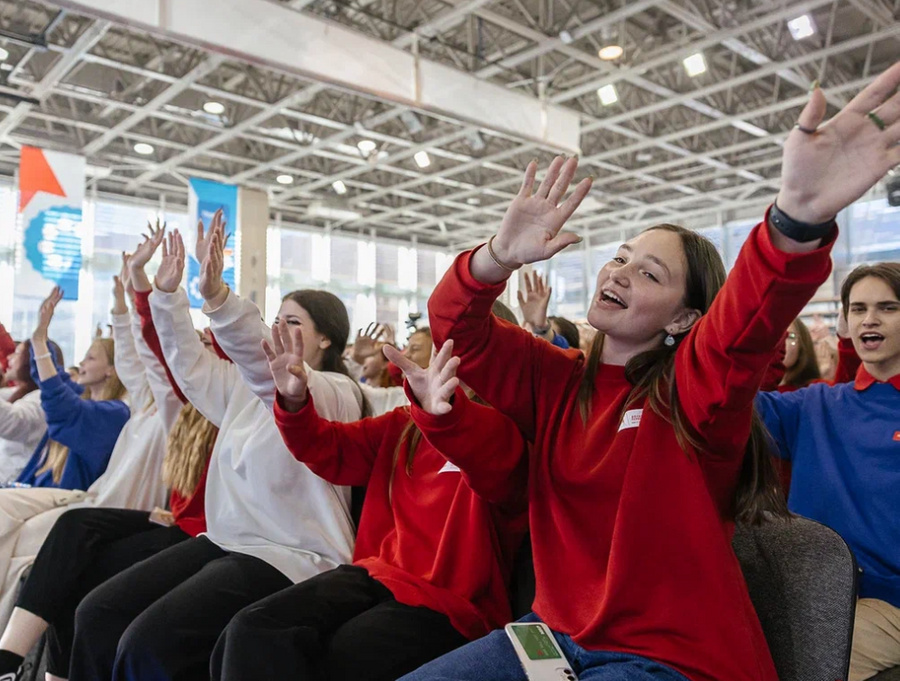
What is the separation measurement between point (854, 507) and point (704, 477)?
80 centimetres

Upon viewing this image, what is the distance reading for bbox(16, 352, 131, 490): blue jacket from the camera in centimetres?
295

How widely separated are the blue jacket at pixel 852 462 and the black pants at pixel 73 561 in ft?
6.47

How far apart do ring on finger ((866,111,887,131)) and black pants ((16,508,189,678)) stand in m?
2.34

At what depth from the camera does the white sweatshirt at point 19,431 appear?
134 inches

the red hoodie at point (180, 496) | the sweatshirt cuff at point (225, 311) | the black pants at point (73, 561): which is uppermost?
the sweatshirt cuff at point (225, 311)

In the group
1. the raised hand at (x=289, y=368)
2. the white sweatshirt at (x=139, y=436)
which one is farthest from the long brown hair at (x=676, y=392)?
the white sweatshirt at (x=139, y=436)

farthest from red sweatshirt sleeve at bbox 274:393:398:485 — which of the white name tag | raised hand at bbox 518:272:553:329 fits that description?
the white name tag

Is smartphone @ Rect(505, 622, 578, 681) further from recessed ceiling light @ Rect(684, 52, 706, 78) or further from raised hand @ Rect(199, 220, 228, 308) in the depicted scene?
recessed ceiling light @ Rect(684, 52, 706, 78)

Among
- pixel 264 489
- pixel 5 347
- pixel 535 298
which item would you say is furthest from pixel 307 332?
pixel 5 347

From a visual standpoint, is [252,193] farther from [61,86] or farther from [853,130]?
[853,130]

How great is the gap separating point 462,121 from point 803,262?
6244 mm

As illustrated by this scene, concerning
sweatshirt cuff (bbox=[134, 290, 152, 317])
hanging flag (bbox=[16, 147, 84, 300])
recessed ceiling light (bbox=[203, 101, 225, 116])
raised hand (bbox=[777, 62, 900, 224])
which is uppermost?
recessed ceiling light (bbox=[203, 101, 225, 116])

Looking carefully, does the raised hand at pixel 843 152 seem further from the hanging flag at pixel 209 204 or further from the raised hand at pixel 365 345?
the hanging flag at pixel 209 204

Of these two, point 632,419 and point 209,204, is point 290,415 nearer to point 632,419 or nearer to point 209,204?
point 632,419
